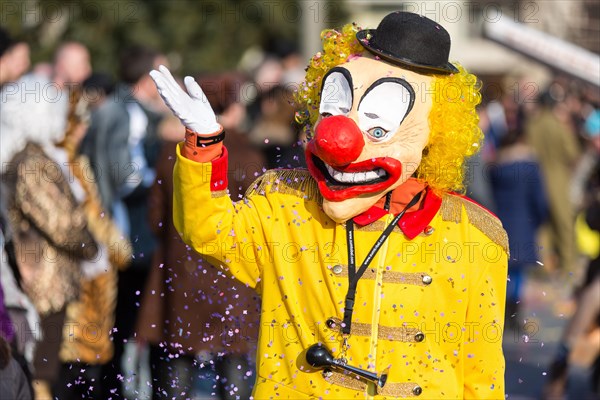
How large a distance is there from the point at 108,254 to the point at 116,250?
9cm

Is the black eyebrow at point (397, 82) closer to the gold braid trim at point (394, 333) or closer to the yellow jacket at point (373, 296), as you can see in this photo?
the yellow jacket at point (373, 296)

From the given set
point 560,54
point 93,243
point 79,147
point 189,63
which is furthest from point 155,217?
point 189,63

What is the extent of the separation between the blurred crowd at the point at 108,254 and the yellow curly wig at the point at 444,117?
84 cm

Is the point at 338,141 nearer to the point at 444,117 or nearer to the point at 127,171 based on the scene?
the point at 444,117

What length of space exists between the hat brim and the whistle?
2.96ft

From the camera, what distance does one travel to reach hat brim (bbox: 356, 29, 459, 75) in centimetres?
365

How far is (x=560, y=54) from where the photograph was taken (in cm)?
880

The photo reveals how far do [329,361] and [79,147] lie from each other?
158 inches

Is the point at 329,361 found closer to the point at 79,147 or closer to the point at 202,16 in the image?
the point at 79,147

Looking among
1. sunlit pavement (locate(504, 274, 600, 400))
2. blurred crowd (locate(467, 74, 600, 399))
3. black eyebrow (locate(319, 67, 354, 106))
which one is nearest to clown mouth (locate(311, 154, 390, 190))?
black eyebrow (locate(319, 67, 354, 106))

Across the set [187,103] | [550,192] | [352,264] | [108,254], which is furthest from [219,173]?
[550,192]

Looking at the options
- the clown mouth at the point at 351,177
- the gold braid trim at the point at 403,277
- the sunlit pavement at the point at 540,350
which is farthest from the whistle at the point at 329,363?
the sunlit pavement at the point at 540,350

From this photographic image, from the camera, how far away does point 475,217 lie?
3.73 metres

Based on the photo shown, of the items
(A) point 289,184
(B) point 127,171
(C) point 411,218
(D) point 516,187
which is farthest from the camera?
(D) point 516,187
